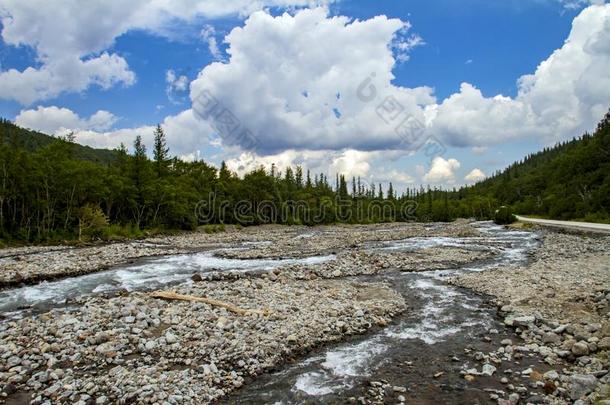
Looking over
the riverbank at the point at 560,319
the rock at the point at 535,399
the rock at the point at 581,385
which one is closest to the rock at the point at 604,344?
the riverbank at the point at 560,319

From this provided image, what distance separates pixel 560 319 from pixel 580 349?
284 centimetres

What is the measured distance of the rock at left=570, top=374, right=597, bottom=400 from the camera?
7607 mm

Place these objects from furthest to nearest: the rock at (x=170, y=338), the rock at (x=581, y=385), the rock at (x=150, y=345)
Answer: the rock at (x=170, y=338)
the rock at (x=150, y=345)
the rock at (x=581, y=385)

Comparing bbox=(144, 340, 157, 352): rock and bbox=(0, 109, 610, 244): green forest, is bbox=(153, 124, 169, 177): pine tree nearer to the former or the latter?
bbox=(0, 109, 610, 244): green forest

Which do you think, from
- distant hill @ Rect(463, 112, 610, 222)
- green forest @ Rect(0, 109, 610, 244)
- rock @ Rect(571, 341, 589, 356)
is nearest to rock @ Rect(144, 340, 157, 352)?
rock @ Rect(571, 341, 589, 356)

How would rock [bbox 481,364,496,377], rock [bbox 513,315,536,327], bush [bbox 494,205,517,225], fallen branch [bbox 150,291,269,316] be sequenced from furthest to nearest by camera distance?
bush [bbox 494,205,517,225] < fallen branch [bbox 150,291,269,316] < rock [bbox 513,315,536,327] < rock [bbox 481,364,496,377]

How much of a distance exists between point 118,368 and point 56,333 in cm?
330

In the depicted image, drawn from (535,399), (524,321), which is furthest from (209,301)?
(524,321)

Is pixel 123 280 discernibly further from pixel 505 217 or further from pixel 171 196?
pixel 505 217

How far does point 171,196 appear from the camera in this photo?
6284cm

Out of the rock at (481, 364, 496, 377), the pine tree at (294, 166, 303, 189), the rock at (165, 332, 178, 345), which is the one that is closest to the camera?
the rock at (481, 364, 496, 377)

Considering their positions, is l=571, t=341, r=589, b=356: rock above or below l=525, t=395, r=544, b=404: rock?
above

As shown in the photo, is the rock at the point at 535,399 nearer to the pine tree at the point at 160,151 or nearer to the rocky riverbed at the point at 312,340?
the rocky riverbed at the point at 312,340

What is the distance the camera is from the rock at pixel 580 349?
9570 mm
